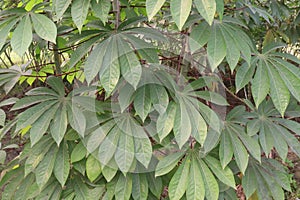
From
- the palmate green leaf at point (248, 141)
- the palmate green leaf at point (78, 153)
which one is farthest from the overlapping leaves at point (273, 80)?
the palmate green leaf at point (78, 153)

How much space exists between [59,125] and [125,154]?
0.19m

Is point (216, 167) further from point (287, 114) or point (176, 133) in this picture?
point (287, 114)

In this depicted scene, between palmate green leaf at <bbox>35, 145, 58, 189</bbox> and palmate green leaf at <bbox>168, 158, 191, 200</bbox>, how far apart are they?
33 cm

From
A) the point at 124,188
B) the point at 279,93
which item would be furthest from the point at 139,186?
the point at 279,93

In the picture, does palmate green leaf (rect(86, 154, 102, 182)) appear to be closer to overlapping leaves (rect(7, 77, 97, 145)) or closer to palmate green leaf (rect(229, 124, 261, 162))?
overlapping leaves (rect(7, 77, 97, 145))

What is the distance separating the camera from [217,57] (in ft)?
2.68

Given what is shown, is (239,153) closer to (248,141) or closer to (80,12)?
(248,141)

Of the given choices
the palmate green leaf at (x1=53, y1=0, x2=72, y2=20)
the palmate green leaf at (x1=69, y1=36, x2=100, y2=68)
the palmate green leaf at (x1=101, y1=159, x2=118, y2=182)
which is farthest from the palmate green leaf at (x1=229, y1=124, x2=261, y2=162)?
the palmate green leaf at (x1=53, y1=0, x2=72, y2=20)

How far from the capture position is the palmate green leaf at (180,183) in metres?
0.92

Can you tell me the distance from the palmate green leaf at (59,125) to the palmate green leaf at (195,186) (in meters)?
0.35

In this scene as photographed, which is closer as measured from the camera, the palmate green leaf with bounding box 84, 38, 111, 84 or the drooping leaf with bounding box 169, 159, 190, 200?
the palmate green leaf with bounding box 84, 38, 111, 84

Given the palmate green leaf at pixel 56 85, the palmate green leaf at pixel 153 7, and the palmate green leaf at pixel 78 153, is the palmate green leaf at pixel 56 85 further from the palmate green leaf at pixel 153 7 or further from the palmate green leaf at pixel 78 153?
the palmate green leaf at pixel 153 7

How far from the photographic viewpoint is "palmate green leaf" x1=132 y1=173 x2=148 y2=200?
3.21ft

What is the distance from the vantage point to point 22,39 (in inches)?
30.0
